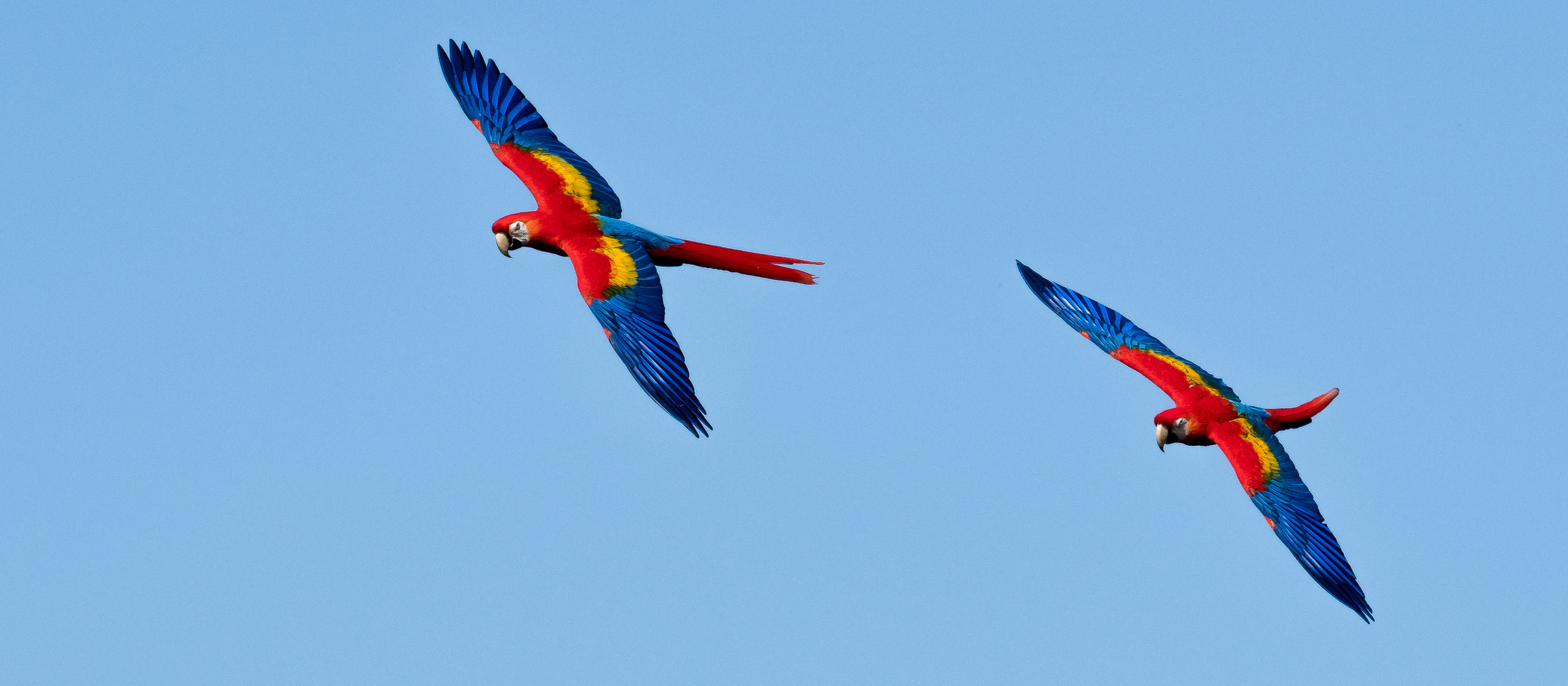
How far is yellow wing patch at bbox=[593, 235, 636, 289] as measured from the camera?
16094 mm

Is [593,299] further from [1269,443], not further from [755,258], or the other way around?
[1269,443]

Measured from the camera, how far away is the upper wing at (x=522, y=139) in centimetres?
1781

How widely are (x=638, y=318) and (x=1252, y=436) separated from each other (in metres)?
6.07

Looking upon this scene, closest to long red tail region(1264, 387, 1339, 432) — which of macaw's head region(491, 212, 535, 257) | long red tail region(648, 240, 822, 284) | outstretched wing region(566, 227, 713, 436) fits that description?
long red tail region(648, 240, 822, 284)

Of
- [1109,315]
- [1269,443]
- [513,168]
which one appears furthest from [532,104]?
[1269,443]

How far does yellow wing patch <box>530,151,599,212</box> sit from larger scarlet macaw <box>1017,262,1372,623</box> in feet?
17.8

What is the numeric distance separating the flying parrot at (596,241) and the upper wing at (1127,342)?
3474mm

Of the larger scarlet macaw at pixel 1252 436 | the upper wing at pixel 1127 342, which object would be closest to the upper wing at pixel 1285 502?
the larger scarlet macaw at pixel 1252 436

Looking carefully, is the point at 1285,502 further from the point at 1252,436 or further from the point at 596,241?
the point at 596,241

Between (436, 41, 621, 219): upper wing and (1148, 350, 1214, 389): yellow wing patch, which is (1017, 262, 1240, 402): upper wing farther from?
(436, 41, 621, 219): upper wing

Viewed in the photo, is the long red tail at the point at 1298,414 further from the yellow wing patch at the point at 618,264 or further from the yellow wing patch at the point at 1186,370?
the yellow wing patch at the point at 618,264

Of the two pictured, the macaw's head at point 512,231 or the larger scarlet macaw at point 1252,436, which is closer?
the larger scarlet macaw at point 1252,436

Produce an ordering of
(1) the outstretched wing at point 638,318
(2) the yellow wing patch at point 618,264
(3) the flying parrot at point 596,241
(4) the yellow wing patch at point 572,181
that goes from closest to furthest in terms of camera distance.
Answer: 1. (1) the outstretched wing at point 638,318
2. (3) the flying parrot at point 596,241
3. (2) the yellow wing patch at point 618,264
4. (4) the yellow wing patch at point 572,181

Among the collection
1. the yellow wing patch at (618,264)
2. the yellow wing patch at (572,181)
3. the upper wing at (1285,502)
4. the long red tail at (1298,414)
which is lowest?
the upper wing at (1285,502)
